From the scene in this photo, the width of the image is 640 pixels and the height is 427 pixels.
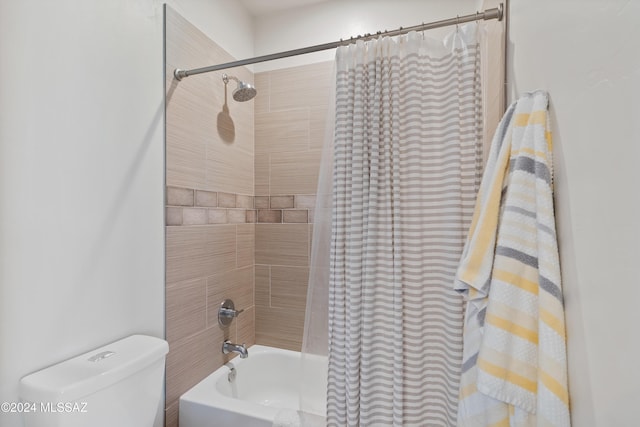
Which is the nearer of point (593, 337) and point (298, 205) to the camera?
point (593, 337)

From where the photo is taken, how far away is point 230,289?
6.20ft

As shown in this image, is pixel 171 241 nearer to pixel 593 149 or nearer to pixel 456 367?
pixel 456 367

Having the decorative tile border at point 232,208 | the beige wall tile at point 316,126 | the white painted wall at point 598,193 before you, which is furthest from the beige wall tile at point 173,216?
the white painted wall at point 598,193

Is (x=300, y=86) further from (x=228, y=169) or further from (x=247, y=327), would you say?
(x=247, y=327)

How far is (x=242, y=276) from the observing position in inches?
79.6

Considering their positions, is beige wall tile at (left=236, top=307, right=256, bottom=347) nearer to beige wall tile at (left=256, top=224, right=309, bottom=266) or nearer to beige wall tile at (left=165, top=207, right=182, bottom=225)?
beige wall tile at (left=256, top=224, right=309, bottom=266)

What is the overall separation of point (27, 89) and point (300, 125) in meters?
1.38

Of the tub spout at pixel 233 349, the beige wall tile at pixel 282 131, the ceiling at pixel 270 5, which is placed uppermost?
the ceiling at pixel 270 5

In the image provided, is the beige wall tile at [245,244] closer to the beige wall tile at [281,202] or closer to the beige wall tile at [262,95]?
the beige wall tile at [281,202]

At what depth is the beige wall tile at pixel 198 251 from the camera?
145cm

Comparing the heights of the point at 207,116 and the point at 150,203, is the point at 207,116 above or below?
above

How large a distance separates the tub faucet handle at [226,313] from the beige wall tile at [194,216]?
0.53 metres

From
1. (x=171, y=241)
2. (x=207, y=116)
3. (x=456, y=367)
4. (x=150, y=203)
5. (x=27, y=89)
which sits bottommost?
(x=456, y=367)

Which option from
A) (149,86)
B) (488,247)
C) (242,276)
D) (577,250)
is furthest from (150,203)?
(577,250)
